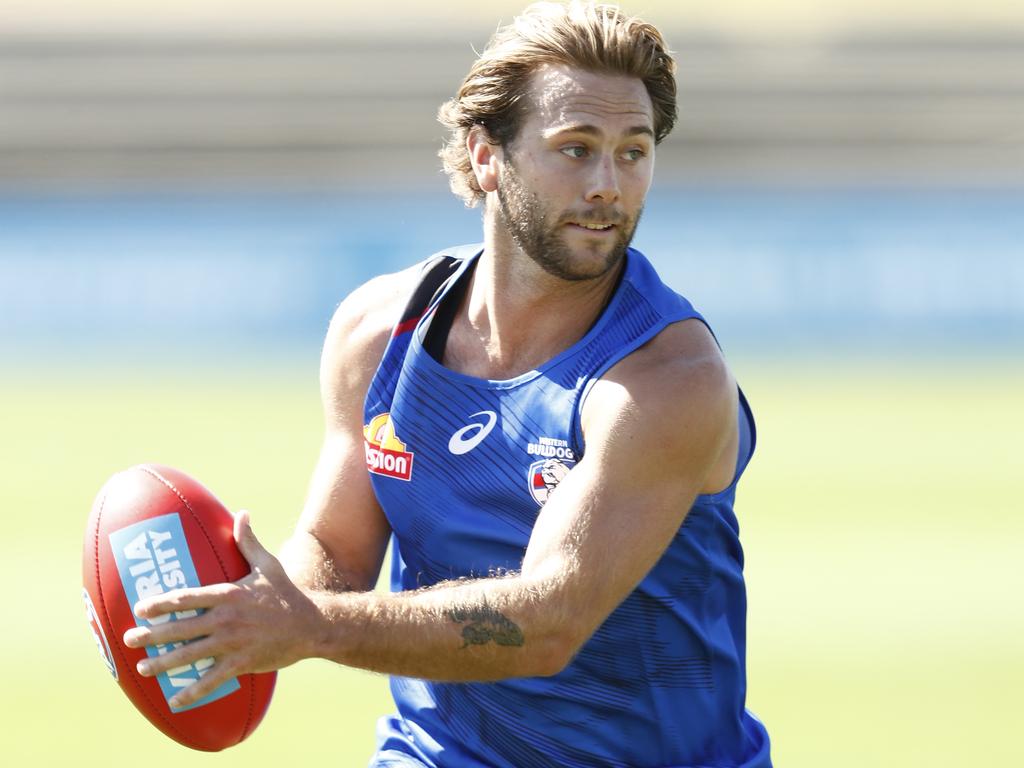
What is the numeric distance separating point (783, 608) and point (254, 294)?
32.0ft

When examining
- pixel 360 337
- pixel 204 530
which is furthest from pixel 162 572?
pixel 360 337

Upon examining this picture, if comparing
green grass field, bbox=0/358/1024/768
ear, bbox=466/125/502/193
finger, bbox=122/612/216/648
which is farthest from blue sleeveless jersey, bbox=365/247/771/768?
green grass field, bbox=0/358/1024/768

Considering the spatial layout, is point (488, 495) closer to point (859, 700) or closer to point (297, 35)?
point (859, 700)

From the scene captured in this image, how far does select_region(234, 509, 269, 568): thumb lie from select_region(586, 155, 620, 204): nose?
113cm

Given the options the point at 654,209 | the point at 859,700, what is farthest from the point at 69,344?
the point at 859,700

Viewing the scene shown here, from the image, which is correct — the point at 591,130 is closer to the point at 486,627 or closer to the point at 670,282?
the point at 486,627

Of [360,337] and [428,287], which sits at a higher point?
[428,287]

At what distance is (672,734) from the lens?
3.73 metres

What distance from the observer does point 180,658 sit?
3.10 meters

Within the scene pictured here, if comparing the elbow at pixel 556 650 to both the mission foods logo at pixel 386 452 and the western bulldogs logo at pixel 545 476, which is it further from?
the mission foods logo at pixel 386 452

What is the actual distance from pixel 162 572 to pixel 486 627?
2.42 ft

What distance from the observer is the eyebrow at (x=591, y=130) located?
362cm

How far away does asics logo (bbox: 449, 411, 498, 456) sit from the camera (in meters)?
3.71

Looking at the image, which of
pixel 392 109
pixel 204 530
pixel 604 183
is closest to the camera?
pixel 204 530
